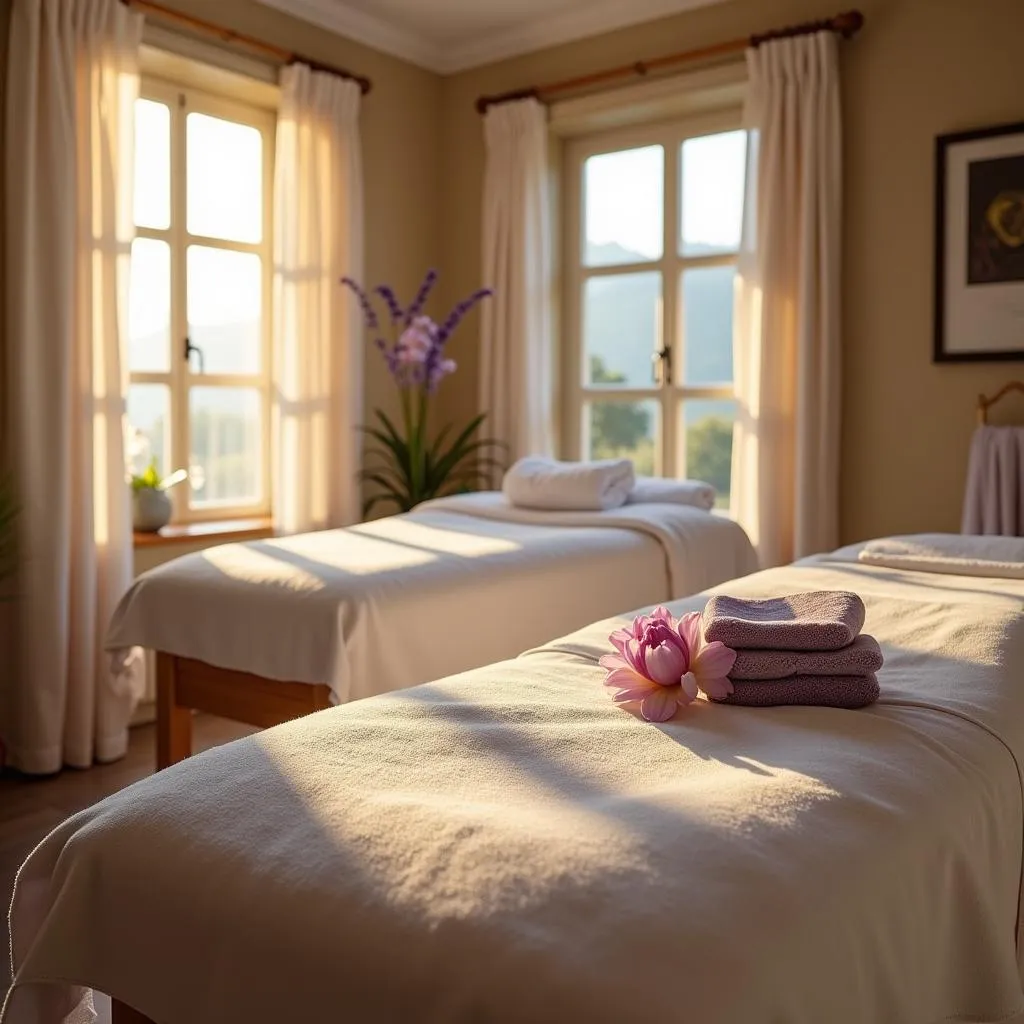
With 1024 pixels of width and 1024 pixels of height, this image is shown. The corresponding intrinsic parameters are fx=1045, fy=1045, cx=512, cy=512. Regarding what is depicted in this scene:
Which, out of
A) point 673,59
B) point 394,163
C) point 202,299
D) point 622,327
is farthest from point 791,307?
point 202,299

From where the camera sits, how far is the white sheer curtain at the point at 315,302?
3863 millimetres

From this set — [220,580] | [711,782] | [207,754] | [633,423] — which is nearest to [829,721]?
[711,782]

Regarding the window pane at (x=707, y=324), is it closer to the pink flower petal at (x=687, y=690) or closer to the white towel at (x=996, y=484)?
the white towel at (x=996, y=484)

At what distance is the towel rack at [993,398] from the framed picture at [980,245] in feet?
0.29

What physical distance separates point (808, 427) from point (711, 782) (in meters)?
2.53

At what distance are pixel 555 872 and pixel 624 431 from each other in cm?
347

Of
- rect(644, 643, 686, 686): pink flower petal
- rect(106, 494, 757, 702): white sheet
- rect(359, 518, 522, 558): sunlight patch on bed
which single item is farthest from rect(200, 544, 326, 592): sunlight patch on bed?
rect(644, 643, 686, 686): pink flower petal

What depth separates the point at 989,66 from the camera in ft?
10.5

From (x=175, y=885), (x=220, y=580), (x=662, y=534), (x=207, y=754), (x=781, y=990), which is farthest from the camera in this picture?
(x=662, y=534)

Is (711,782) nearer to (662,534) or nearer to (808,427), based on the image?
(662,534)

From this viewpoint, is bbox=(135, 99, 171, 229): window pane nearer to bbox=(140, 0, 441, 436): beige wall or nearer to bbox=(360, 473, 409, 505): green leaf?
bbox=(140, 0, 441, 436): beige wall

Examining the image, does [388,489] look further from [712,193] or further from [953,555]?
[953,555]

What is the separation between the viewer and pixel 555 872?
909 millimetres

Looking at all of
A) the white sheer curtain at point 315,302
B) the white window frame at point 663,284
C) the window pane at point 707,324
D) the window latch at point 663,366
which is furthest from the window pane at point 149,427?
the window pane at point 707,324
